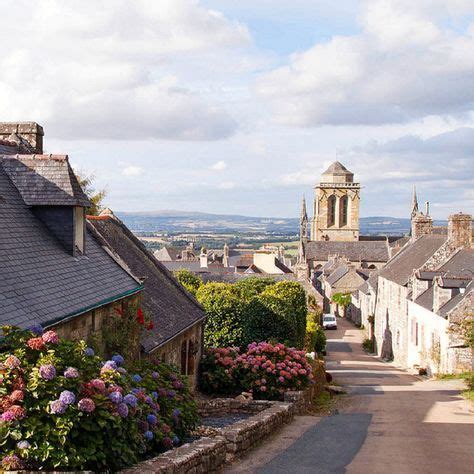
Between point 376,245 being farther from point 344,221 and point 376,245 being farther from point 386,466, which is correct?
point 386,466

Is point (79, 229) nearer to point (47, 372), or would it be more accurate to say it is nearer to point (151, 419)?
point (151, 419)

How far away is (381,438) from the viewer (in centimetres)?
1486

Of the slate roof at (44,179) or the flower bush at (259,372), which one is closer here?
the slate roof at (44,179)

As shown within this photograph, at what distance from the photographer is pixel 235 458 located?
11.8 metres

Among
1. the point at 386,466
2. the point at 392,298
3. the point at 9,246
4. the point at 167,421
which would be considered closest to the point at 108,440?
the point at 167,421

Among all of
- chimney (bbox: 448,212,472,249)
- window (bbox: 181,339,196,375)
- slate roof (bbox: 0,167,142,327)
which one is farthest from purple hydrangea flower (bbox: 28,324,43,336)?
chimney (bbox: 448,212,472,249)

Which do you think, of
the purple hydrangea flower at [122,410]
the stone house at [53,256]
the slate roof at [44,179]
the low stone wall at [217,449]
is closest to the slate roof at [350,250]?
the low stone wall at [217,449]

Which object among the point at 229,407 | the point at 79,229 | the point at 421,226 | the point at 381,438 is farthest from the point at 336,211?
the point at 79,229

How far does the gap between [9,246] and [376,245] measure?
110 metres

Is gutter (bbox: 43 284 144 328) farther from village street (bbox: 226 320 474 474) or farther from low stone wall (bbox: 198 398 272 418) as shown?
low stone wall (bbox: 198 398 272 418)

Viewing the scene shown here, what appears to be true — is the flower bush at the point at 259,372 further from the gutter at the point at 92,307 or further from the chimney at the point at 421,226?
the chimney at the point at 421,226

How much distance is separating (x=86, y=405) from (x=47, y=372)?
22.1 inches

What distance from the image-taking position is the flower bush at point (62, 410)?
7.06 metres

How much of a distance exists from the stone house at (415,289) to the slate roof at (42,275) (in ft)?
65.9
